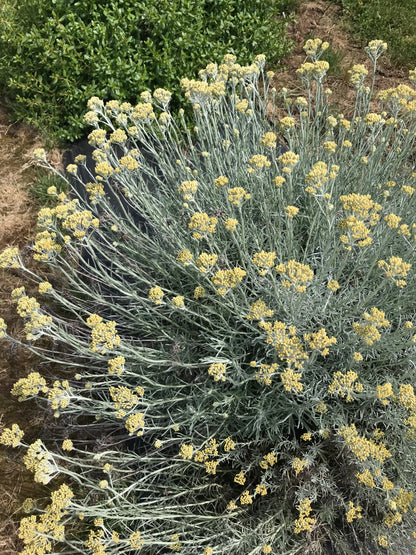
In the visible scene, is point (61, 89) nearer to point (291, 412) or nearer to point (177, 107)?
point (177, 107)

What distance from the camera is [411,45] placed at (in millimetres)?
4734

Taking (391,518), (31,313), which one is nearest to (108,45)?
(31,313)

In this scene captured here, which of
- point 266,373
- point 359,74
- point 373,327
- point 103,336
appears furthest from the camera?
point 359,74

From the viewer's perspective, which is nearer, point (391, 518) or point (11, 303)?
point (391, 518)

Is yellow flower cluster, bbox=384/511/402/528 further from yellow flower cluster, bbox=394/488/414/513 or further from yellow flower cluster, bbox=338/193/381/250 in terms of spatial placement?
yellow flower cluster, bbox=338/193/381/250

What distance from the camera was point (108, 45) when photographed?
3.92 metres

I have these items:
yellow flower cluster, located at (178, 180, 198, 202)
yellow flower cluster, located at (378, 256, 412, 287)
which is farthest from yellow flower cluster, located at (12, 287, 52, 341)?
yellow flower cluster, located at (378, 256, 412, 287)

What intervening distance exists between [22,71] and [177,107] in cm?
152

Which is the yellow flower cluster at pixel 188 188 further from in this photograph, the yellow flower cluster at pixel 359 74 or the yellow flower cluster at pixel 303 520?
the yellow flower cluster at pixel 303 520

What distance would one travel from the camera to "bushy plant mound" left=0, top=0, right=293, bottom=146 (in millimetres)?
3859

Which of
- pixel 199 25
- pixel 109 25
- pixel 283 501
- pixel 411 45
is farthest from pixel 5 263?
pixel 411 45

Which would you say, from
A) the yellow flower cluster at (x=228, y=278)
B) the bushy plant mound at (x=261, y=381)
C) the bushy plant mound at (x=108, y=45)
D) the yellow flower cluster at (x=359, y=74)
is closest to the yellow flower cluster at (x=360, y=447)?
the bushy plant mound at (x=261, y=381)

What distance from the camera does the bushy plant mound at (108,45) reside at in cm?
386

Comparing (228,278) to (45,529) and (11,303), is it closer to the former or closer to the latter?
(45,529)
